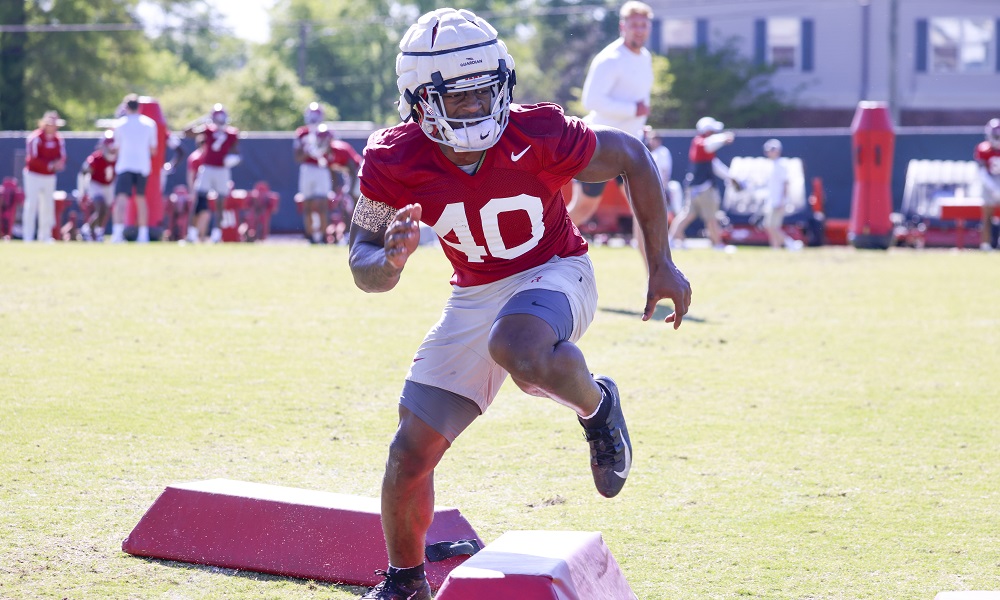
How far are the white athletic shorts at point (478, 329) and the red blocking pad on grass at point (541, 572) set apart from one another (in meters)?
0.58

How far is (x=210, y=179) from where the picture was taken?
2008cm

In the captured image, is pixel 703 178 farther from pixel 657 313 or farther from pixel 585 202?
pixel 657 313

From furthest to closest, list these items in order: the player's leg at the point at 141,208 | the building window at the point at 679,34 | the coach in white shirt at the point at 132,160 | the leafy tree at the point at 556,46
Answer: the leafy tree at the point at 556,46 < the building window at the point at 679,34 < the player's leg at the point at 141,208 < the coach in white shirt at the point at 132,160

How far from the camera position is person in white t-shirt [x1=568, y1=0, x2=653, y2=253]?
1100 centimetres

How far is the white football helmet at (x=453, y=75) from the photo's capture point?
3828mm

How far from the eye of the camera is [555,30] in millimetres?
63000

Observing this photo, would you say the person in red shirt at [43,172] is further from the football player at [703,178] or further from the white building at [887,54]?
the white building at [887,54]

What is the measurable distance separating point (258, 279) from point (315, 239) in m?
6.80

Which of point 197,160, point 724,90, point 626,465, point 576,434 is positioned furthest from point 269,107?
point 626,465

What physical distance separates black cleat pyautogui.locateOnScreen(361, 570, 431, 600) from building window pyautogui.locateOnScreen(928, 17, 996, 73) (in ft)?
132

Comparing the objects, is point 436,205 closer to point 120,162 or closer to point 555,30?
point 120,162

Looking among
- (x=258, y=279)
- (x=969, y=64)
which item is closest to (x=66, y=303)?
(x=258, y=279)

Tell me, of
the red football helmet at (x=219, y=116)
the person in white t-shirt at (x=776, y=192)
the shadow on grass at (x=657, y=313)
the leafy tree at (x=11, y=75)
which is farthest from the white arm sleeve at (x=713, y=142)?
the leafy tree at (x=11, y=75)

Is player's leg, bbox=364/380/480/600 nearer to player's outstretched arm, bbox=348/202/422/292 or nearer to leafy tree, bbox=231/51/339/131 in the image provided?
player's outstretched arm, bbox=348/202/422/292
